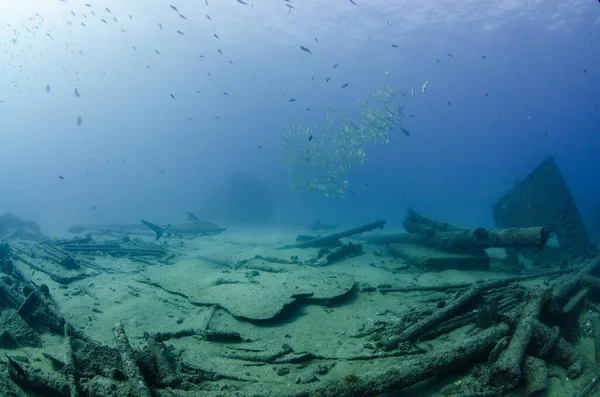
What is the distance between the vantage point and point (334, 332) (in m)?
6.43

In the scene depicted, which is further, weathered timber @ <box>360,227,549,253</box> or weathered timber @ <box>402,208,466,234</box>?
weathered timber @ <box>402,208,466,234</box>

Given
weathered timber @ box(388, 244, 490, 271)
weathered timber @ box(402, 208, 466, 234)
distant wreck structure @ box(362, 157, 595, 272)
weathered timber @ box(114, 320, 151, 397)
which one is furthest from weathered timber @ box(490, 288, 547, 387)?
weathered timber @ box(402, 208, 466, 234)

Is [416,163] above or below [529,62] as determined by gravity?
above

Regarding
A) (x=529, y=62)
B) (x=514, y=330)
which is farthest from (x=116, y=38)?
(x=514, y=330)

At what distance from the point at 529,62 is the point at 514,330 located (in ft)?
212

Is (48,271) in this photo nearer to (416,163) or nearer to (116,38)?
(116,38)

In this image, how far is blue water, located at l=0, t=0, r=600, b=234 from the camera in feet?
125

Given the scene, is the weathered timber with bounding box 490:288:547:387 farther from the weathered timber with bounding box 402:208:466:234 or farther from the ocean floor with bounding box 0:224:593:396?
the weathered timber with bounding box 402:208:466:234

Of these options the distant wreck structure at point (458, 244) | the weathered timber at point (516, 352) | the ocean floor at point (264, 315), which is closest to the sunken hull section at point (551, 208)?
the ocean floor at point (264, 315)

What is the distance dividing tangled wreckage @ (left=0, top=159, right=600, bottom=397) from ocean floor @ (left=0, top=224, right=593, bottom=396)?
36 mm

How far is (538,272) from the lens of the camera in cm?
1007

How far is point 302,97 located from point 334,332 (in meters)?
101

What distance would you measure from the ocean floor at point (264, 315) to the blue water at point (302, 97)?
78.7 feet

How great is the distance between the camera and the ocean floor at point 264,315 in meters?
4.55
